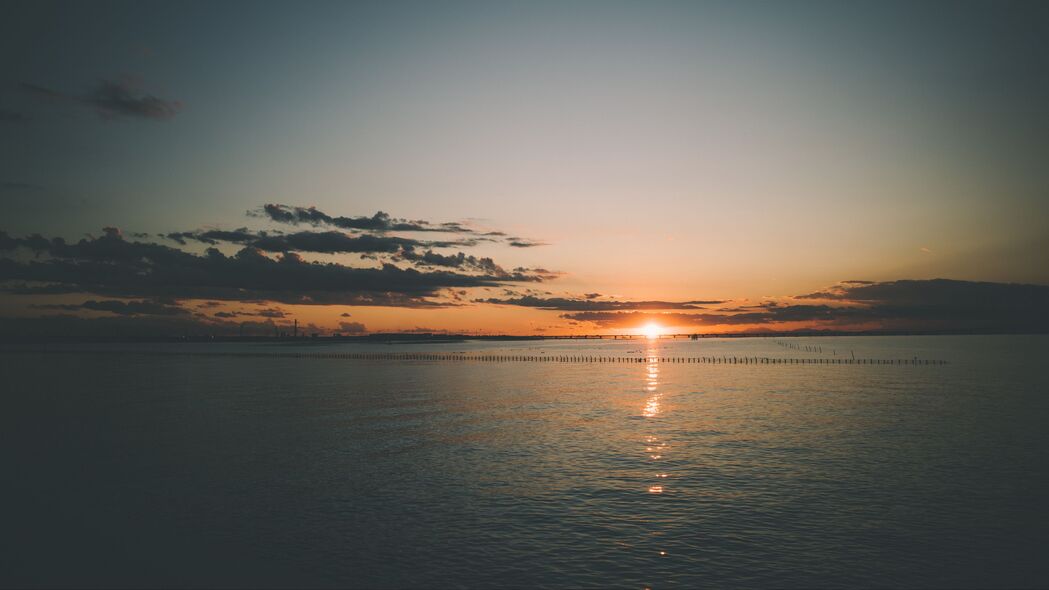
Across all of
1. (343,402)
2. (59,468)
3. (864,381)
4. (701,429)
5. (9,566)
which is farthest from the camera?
(864,381)

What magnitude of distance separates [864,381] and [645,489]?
84.4m

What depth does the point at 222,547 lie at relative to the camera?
24.8m

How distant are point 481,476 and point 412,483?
416 cm

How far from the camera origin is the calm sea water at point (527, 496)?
22.7 m

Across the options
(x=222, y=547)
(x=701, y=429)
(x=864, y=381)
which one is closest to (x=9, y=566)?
(x=222, y=547)

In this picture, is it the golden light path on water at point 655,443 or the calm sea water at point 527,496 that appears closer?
the calm sea water at point 527,496

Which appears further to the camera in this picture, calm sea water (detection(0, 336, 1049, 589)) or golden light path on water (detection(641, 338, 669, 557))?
golden light path on water (detection(641, 338, 669, 557))

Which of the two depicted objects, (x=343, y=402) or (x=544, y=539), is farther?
(x=343, y=402)

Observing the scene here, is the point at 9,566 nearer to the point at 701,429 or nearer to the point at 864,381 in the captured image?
the point at 701,429

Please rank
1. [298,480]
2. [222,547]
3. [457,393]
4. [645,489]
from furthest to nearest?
[457,393]
[298,480]
[645,489]
[222,547]

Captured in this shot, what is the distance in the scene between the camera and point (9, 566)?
76.1ft

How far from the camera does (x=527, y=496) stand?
32.2 meters

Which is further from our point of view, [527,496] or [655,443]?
[655,443]

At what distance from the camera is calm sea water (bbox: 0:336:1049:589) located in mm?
22703
